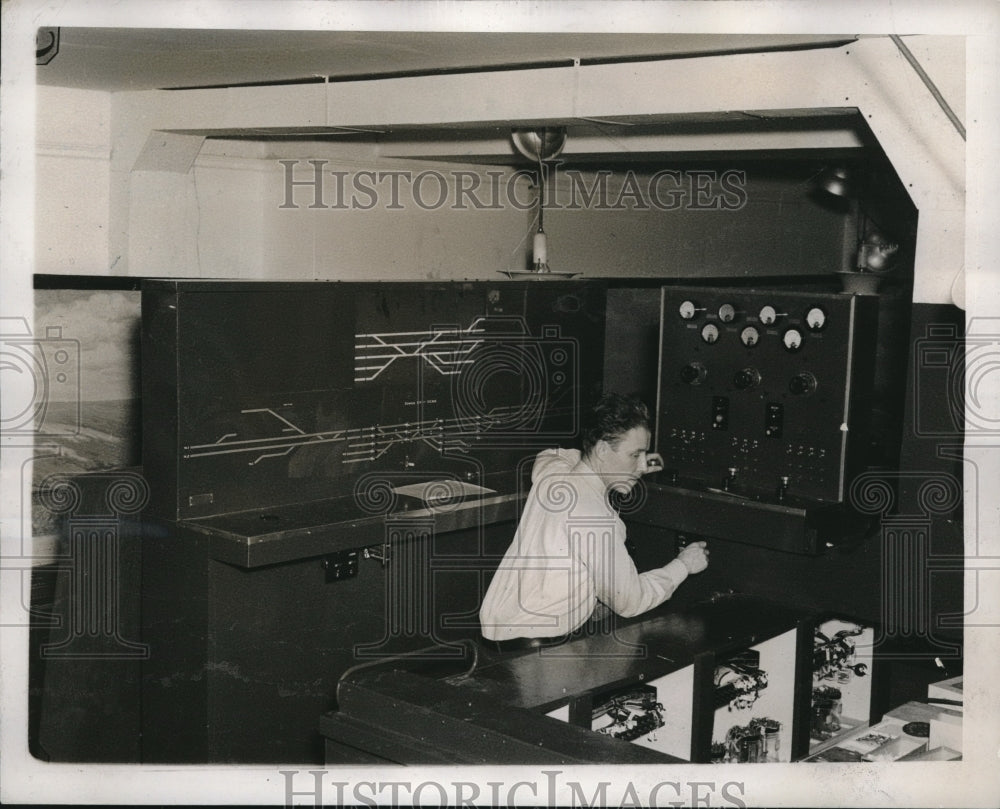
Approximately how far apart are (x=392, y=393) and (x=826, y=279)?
400 centimetres

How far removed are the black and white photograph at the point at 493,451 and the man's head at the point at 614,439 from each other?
0.01m

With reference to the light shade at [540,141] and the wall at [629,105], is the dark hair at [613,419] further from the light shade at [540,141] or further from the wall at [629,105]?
the light shade at [540,141]

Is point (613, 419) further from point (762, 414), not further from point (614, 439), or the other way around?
point (762, 414)

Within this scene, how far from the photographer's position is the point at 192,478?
3854 mm

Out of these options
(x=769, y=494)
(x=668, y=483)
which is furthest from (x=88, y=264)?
(x=769, y=494)

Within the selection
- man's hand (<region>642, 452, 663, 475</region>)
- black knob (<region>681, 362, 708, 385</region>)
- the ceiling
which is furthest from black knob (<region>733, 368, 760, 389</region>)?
the ceiling

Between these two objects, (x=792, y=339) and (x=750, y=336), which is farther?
(x=750, y=336)

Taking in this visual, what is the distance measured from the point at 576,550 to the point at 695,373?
102 cm

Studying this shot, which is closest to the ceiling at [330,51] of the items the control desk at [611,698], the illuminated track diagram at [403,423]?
the illuminated track diagram at [403,423]

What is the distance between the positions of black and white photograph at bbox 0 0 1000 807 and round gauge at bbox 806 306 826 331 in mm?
13

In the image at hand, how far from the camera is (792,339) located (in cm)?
403

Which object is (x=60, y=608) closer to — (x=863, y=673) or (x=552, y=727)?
(x=552, y=727)

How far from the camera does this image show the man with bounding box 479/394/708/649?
360cm

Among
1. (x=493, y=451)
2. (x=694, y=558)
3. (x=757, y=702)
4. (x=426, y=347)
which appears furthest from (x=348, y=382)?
(x=757, y=702)
